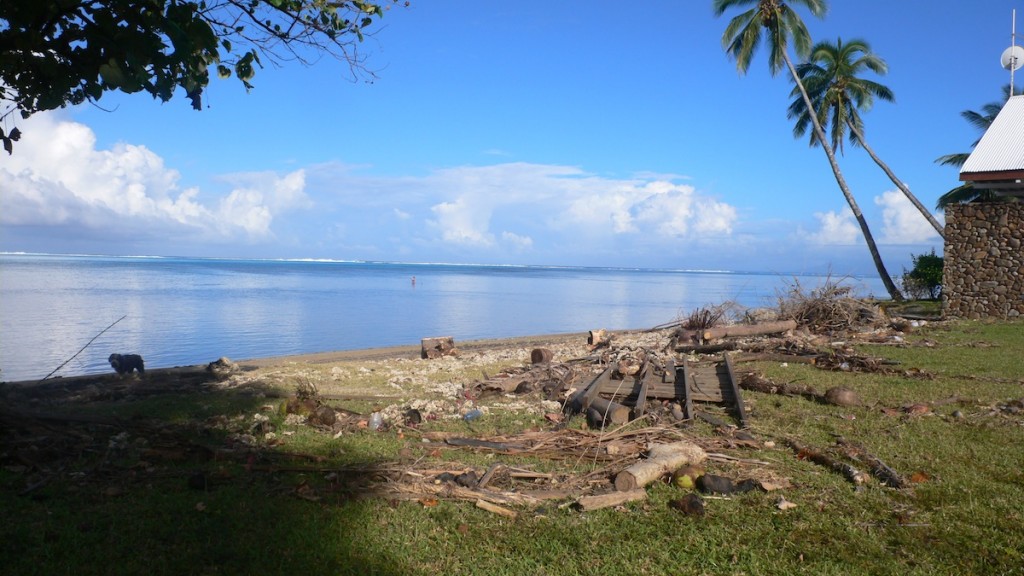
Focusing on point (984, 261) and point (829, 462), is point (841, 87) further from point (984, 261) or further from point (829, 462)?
point (829, 462)

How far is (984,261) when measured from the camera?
1714 centimetres

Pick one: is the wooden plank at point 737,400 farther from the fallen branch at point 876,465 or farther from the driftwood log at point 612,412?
the driftwood log at point 612,412

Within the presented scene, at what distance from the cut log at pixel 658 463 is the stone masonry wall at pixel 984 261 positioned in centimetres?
1504

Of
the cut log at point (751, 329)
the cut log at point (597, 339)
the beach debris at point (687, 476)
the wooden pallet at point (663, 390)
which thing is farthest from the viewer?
the cut log at point (597, 339)

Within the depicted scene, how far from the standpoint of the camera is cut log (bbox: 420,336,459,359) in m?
15.3

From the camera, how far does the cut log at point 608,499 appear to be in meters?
4.84

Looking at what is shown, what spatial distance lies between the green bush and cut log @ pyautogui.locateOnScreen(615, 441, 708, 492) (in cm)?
2395

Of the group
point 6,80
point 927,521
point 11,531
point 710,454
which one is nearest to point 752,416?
point 710,454

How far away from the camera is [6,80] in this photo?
468 cm

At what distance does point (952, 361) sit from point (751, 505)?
8607 mm

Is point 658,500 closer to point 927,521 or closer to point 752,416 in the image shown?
point 927,521

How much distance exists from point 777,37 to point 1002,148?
466 inches

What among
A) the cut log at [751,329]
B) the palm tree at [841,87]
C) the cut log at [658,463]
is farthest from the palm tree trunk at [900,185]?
the cut log at [658,463]

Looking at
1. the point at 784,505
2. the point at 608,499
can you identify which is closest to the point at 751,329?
the point at 784,505
